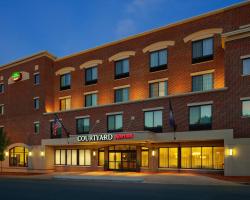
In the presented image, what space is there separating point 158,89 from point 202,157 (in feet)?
30.0

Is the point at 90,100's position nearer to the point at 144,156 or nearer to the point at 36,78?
the point at 36,78

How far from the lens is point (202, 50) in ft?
104

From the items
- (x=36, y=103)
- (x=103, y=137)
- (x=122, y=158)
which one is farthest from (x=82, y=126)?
(x=36, y=103)

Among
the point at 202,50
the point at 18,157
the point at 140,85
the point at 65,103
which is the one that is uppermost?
the point at 202,50

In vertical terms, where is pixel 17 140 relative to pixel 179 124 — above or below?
below

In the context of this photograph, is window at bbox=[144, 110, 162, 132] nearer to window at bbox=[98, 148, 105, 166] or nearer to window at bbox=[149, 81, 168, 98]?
window at bbox=[149, 81, 168, 98]

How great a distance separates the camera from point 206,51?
31516mm

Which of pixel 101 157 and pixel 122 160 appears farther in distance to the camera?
pixel 101 157

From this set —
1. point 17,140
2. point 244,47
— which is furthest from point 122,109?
point 17,140

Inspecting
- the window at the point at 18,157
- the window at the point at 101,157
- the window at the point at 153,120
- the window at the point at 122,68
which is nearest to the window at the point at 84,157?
the window at the point at 101,157

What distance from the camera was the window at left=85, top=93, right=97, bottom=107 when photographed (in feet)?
131

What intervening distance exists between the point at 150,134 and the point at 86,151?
11.6 meters

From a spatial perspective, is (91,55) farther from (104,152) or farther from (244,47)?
(244,47)

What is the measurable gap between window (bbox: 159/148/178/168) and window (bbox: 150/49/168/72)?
30.9ft
